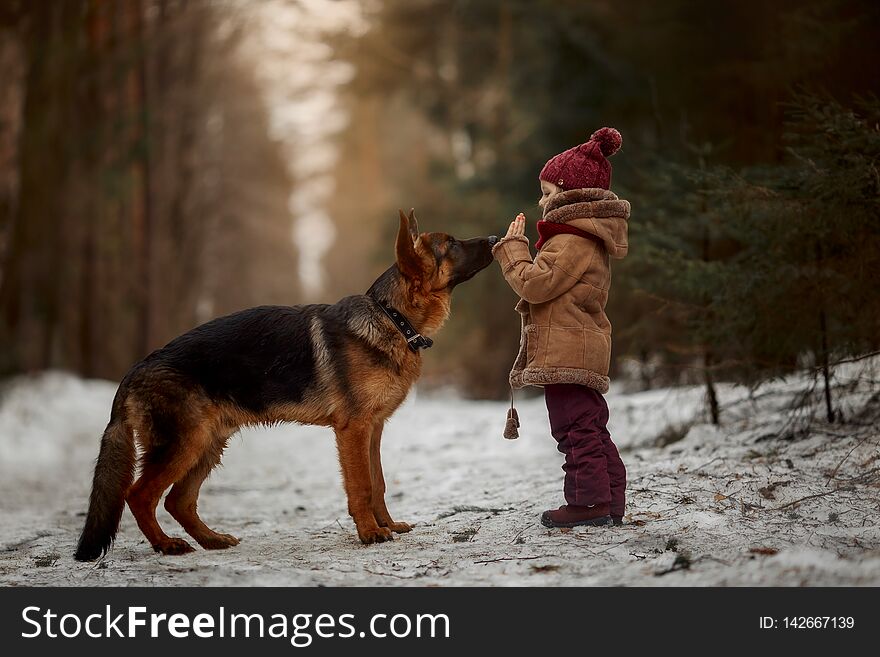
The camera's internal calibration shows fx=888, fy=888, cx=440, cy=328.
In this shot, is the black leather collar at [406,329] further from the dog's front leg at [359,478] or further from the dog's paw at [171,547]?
the dog's paw at [171,547]

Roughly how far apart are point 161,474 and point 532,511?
2639mm

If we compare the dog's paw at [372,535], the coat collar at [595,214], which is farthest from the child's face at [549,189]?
the dog's paw at [372,535]

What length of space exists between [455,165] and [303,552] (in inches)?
655

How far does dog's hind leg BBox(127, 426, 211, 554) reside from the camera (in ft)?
19.3

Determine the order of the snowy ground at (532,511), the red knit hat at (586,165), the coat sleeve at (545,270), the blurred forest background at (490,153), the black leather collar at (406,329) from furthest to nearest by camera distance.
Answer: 1. the blurred forest background at (490,153)
2. the black leather collar at (406,329)
3. the red knit hat at (586,165)
4. the coat sleeve at (545,270)
5. the snowy ground at (532,511)

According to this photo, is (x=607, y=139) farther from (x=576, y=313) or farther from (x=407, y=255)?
(x=407, y=255)

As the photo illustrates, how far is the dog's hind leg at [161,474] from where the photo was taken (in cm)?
588

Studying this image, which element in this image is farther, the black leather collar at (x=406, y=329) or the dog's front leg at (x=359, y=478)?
the black leather collar at (x=406, y=329)

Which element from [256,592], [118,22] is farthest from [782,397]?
[118,22]

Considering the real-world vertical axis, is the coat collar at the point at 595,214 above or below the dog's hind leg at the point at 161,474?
above

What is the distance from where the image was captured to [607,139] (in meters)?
5.97

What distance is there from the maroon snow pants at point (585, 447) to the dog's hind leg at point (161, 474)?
2.38 m

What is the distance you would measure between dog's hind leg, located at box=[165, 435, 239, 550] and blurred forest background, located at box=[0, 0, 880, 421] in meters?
4.49

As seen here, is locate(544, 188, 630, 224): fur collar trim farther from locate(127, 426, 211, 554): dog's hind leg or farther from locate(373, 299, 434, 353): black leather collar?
locate(127, 426, 211, 554): dog's hind leg
